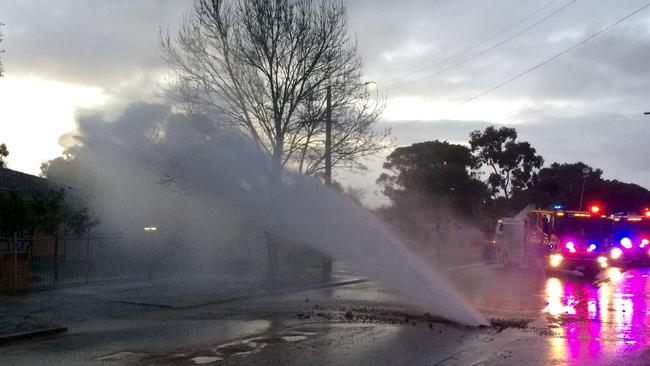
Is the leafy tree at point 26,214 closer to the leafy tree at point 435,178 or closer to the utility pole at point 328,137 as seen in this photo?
the utility pole at point 328,137

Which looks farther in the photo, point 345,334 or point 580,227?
point 580,227

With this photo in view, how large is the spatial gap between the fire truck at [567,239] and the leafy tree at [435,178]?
64.7ft

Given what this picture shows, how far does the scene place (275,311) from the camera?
1553 centimetres

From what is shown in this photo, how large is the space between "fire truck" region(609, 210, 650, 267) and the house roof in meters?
26.1

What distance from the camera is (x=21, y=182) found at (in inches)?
1251

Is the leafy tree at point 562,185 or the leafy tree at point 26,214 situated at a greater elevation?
the leafy tree at point 562,185

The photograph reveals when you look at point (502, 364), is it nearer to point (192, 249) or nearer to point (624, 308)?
point (624, 308)

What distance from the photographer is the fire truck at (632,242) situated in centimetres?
3188

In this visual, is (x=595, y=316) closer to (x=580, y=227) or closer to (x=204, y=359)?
(x=204, y=359)

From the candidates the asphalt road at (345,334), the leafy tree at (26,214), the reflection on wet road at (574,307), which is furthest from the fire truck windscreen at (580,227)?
the leafy tree at (26,214)

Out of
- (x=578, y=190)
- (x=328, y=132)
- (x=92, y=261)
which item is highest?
(x=578, y=190)

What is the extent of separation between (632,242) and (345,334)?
26.2 m

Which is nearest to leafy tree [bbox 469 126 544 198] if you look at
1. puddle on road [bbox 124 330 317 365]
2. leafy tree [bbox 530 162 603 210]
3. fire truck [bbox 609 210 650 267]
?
leafy tree [bbox 530 162 603 210]

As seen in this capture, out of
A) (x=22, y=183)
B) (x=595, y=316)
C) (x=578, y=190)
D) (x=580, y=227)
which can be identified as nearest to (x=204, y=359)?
(x=595, y=316)
